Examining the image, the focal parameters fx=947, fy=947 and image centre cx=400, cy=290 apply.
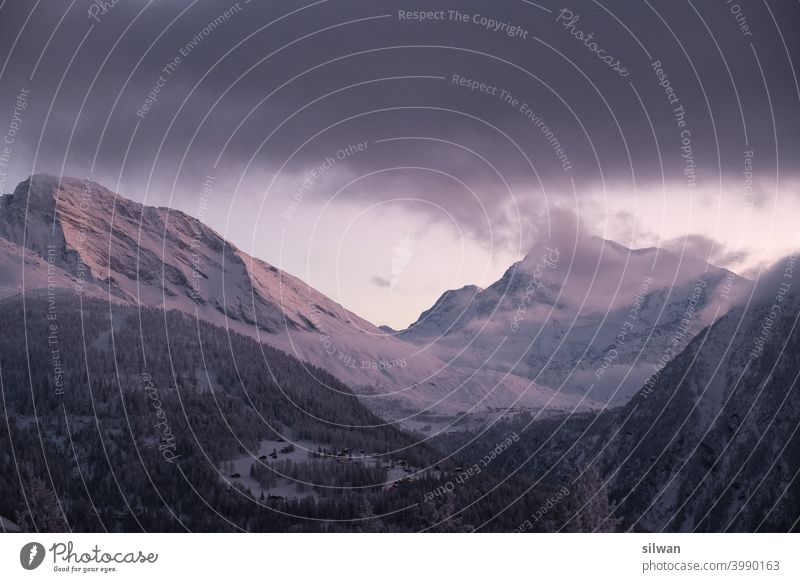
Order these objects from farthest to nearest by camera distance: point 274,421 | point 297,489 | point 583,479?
point 274,421, point 297,489, point 583,479

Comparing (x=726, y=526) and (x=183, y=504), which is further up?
(x=183, y=504)

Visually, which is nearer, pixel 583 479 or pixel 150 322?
pixel 583 479

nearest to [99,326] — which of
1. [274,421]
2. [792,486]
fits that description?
[274,421]

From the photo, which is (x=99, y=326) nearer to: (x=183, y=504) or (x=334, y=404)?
(x=334, y=404)

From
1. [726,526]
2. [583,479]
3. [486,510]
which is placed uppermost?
[583,479]

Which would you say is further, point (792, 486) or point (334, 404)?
point (792, 486)
